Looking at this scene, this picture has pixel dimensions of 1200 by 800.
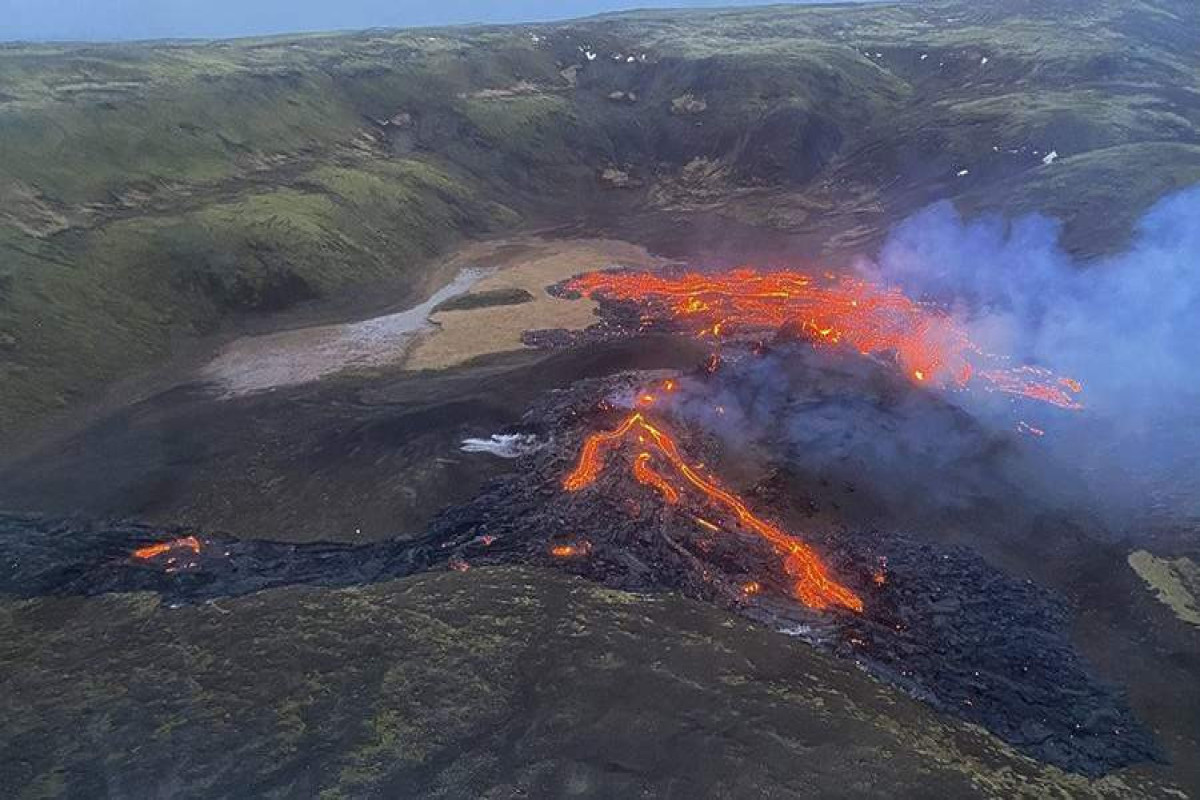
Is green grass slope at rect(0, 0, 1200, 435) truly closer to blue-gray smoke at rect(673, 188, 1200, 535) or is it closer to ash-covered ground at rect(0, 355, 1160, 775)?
blue-gray smoke at rect(673, 188, 1200, 535)

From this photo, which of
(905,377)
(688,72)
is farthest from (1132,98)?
(905,377)

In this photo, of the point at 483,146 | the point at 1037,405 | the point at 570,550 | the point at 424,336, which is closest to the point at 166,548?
the point at 570,550

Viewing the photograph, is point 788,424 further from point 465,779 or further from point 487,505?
point 465,779

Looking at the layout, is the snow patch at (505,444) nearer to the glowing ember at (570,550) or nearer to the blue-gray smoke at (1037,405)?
the blue-gray smoke at (1037,405)

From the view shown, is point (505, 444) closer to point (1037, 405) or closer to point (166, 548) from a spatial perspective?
point (166, 548)

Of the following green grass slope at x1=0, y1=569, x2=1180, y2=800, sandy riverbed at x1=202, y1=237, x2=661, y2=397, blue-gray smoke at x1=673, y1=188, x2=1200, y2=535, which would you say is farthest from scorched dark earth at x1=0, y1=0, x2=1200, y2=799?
sandy riverbed at x1=202, y1=237, x2=661, y2=397
